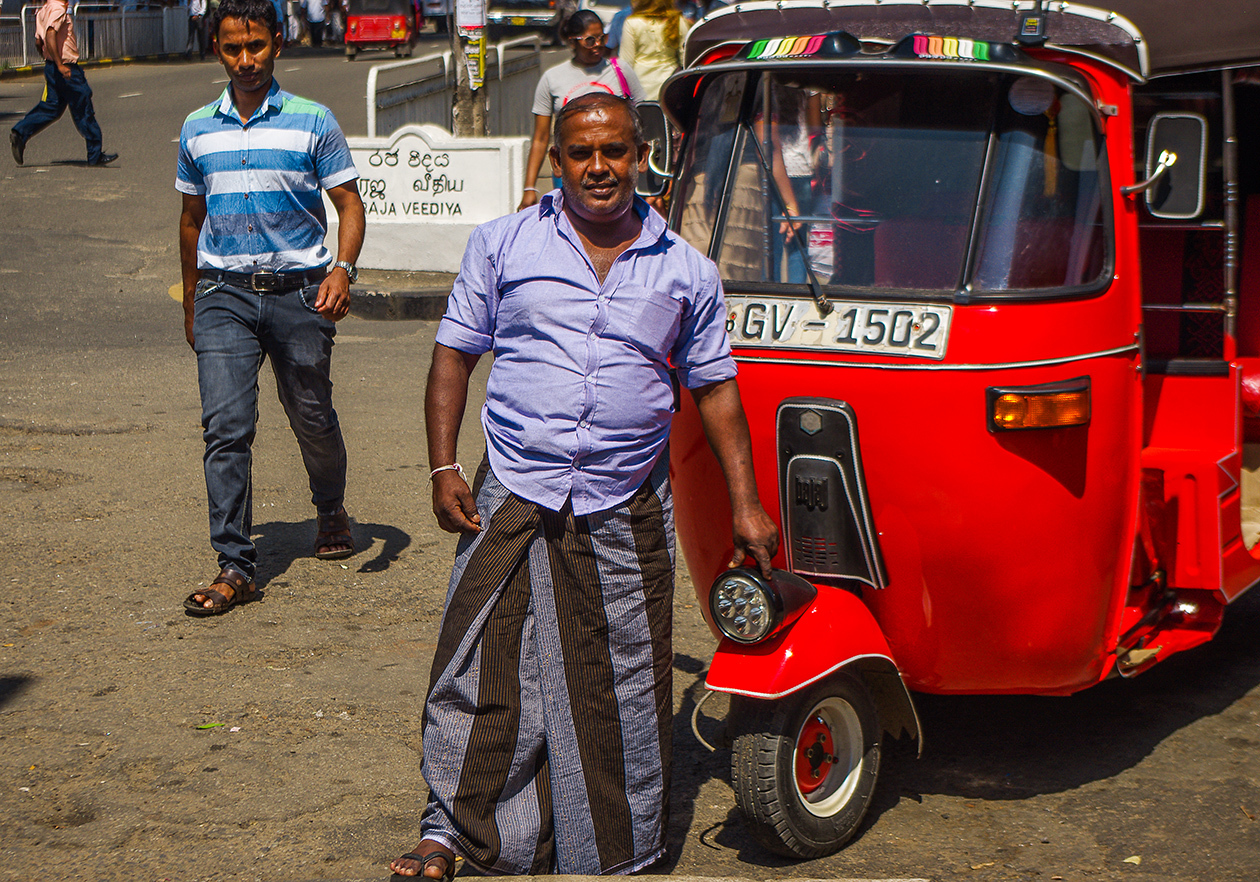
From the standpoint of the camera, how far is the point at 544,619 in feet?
10.9

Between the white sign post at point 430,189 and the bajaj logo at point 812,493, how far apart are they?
7967mm

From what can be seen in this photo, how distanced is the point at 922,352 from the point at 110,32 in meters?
30.5

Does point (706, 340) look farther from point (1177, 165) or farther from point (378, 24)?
point (378, 24)

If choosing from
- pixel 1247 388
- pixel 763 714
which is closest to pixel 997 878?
pixel 763 714

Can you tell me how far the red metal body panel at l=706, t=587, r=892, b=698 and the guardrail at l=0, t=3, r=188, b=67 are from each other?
27128 mm

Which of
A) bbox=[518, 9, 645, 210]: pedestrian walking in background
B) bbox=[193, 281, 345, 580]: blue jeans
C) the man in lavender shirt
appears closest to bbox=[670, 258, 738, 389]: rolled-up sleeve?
the man in lavender shirt

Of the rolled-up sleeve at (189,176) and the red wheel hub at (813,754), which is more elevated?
the rolled-up sleeve at (189,176)

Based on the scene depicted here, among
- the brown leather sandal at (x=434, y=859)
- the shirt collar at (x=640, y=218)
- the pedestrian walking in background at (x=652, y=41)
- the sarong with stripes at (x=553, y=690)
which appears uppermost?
the pedestrian walking in background at (x=652, y=41)

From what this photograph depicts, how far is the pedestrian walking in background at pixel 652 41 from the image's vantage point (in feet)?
33.6

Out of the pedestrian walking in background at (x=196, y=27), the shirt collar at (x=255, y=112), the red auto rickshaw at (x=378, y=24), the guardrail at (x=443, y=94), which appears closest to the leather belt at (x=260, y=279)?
the shirt collar at (x=255, y=112)

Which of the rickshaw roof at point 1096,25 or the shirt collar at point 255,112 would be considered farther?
the shirt collar at point 255,112

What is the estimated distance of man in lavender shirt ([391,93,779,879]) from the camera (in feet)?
10.5

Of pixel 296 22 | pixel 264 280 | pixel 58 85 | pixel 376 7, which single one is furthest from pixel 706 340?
pixel 296 22

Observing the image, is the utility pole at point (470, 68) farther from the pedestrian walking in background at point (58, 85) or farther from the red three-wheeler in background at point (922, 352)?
the red three-wheeler in background at point (922, 352)
